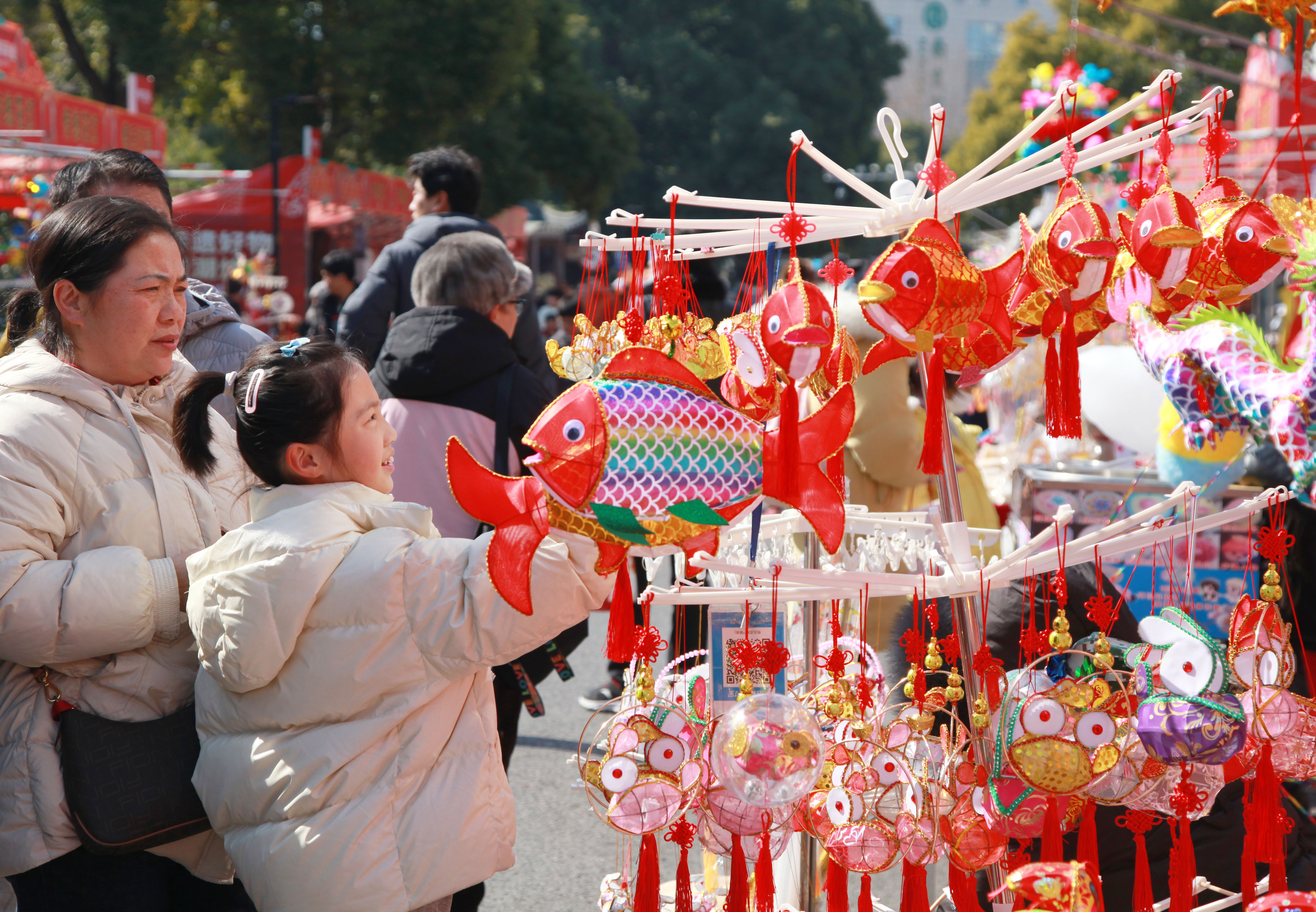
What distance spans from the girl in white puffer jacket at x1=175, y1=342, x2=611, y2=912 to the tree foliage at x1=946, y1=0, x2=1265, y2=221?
770 inches

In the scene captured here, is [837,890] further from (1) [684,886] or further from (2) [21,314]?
(2) [21,314]

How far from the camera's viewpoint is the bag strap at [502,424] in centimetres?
255

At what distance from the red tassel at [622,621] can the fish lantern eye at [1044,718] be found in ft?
1.65

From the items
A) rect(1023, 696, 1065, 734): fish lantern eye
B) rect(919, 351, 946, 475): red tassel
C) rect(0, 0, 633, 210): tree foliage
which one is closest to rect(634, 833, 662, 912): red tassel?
rect(1023, 696, 1065, 734): fish lantern eye

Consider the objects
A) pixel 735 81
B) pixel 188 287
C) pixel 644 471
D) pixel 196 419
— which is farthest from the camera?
pixel 735 81

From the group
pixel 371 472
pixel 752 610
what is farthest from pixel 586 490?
pixel 752 610

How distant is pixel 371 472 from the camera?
1.67m

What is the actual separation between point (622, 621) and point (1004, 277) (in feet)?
2.21

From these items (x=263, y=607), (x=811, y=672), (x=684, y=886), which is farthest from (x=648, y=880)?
(x=263, y=607)

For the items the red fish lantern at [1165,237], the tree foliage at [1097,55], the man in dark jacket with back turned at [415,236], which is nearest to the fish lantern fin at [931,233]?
the red fish lantern at [1165,237]

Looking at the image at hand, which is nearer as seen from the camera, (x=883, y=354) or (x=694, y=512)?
(x=694, y=512)

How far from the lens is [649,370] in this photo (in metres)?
1.19

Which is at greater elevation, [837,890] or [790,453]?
[790,453]

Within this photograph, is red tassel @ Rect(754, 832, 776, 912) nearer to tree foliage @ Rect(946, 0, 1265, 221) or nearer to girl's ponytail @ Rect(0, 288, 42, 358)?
girl's ponytail @ Rect(0, 288, 42, 358)
